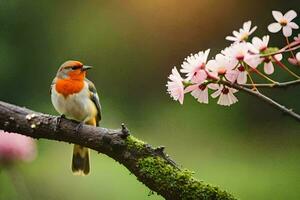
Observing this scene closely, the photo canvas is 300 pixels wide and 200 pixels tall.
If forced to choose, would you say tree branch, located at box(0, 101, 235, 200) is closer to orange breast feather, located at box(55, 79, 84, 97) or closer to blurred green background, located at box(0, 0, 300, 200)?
orange breast feather, located at box(55, 79, 84, 97)

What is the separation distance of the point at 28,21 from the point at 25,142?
9.14 feet

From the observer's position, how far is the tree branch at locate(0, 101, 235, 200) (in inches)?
46.8

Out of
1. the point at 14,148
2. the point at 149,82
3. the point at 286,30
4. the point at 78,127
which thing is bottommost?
the point at 286,30

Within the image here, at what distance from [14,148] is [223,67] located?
1.55 m

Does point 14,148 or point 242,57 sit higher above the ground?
point 14,148

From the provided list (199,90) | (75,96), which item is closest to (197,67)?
(199,90)

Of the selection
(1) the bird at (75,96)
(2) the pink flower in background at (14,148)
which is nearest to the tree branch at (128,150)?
(1) the bird at (75,96)

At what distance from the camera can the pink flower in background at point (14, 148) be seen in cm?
232

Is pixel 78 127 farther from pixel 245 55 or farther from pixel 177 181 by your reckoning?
pixel 245 55

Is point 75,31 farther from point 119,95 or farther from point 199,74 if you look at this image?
point 199,74

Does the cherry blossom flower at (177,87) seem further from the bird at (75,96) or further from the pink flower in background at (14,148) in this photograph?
the pink flower in background at (14,148)

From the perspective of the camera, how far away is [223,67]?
0.88 m

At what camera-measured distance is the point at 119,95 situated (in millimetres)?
4980

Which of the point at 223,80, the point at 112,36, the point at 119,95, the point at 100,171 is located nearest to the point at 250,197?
the point at 100,171
